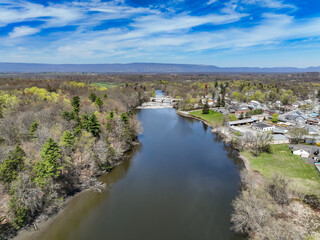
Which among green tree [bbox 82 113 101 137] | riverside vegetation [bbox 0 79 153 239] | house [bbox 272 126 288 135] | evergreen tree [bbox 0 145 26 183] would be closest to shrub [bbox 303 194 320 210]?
riverside vegetation [bbox 0 79 153 239]

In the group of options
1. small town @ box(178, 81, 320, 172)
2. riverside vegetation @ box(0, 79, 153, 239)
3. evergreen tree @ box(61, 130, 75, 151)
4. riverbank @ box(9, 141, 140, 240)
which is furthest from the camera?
small town @ box(178, 81, 320, 172)

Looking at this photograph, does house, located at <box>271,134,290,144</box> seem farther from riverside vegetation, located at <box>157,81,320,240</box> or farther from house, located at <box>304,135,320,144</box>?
house, located at <box>304,135,320,144</box>

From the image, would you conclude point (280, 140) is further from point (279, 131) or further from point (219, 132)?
point (219, 132)

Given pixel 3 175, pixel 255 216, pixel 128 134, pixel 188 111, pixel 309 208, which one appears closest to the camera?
pixel 255 216

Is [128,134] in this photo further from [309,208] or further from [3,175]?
[309,208]

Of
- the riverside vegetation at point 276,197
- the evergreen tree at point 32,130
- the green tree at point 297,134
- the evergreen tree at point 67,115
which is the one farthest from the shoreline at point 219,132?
the evergreen tree at point 32,130

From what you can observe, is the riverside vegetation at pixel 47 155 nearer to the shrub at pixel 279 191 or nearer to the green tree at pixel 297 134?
the shrub at pixel 279 191

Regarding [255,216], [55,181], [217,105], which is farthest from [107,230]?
[217,105]
